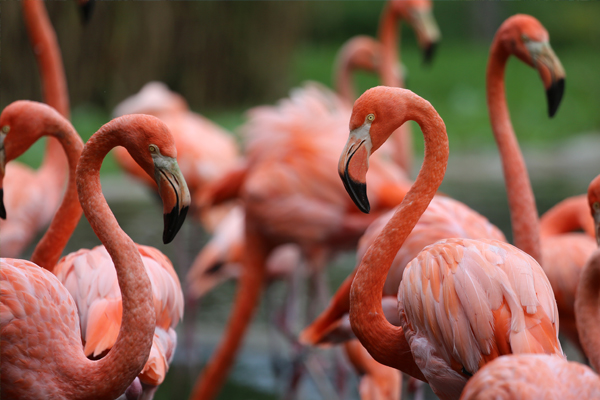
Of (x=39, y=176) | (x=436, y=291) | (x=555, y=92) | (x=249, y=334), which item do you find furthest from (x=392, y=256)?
(x=249, y=334)

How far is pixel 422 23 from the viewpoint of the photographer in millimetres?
4438

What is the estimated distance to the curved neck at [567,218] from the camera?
320cm

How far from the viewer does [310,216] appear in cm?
334

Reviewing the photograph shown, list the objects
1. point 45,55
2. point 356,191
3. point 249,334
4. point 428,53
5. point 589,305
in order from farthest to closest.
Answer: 1. point 249,334
2. point 428,53
3. point 45,55
4. point 589,305
5. point 356,191

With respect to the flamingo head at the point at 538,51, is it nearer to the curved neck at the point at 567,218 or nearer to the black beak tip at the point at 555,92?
the black beak tip at the point at 555,92

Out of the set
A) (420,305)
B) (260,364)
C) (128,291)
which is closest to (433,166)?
(420,305)

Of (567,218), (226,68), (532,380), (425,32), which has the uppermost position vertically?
(532,380)

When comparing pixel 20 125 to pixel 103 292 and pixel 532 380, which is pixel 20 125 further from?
pixel 532 380

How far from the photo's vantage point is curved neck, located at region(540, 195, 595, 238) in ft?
10.5

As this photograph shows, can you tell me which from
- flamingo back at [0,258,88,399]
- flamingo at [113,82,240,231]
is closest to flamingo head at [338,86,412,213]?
flamingo back at [0,258,88,399]

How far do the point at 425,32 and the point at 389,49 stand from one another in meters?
0.32

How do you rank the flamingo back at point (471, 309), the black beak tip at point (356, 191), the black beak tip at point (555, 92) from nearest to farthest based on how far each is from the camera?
the flamingo back at point (471, 309), the black beak tip at point (356, 191), the black beak tip at point (555, 92)

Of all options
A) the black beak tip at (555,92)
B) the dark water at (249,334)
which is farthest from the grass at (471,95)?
the black beak tip at (555,92)

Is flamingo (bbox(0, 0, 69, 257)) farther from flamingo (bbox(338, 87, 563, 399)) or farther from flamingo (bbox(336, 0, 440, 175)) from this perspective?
flamingo (bbox(336, 0, 440, 175))
